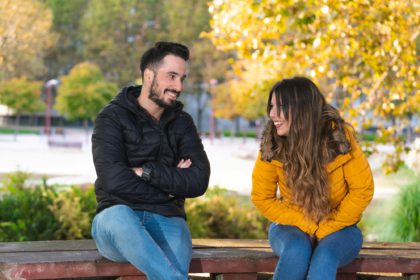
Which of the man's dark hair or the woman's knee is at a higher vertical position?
the man's dark hair

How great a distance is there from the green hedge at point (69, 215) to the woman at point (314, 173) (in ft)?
12.4

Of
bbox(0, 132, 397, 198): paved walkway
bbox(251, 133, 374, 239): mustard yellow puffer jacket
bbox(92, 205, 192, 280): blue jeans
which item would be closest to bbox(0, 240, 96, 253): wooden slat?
bbox(92, 205, 192, 280): blue jeans

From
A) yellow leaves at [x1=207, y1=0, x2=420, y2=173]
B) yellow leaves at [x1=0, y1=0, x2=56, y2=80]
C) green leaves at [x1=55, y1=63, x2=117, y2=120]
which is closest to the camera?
yellow leaves at [x1=207, y1=0, x2=420, y2=173]

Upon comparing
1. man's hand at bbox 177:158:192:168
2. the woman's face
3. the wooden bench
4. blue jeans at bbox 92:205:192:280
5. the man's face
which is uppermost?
the man's face

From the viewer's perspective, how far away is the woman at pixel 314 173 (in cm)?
372

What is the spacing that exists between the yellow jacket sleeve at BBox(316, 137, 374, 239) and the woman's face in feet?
1.08

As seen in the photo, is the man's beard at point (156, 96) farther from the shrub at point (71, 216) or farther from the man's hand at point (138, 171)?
the shrub at point (71, 216)

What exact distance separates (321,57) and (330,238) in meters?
3.93

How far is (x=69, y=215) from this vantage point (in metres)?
7.53

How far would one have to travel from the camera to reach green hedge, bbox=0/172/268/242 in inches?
289

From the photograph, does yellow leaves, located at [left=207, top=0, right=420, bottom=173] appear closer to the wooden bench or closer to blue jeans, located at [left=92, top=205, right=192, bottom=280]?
the wooden bench

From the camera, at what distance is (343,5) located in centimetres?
684

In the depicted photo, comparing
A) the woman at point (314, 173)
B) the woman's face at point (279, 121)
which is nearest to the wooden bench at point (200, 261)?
the woman at point (314, 173)

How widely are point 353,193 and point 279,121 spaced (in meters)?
0.51
